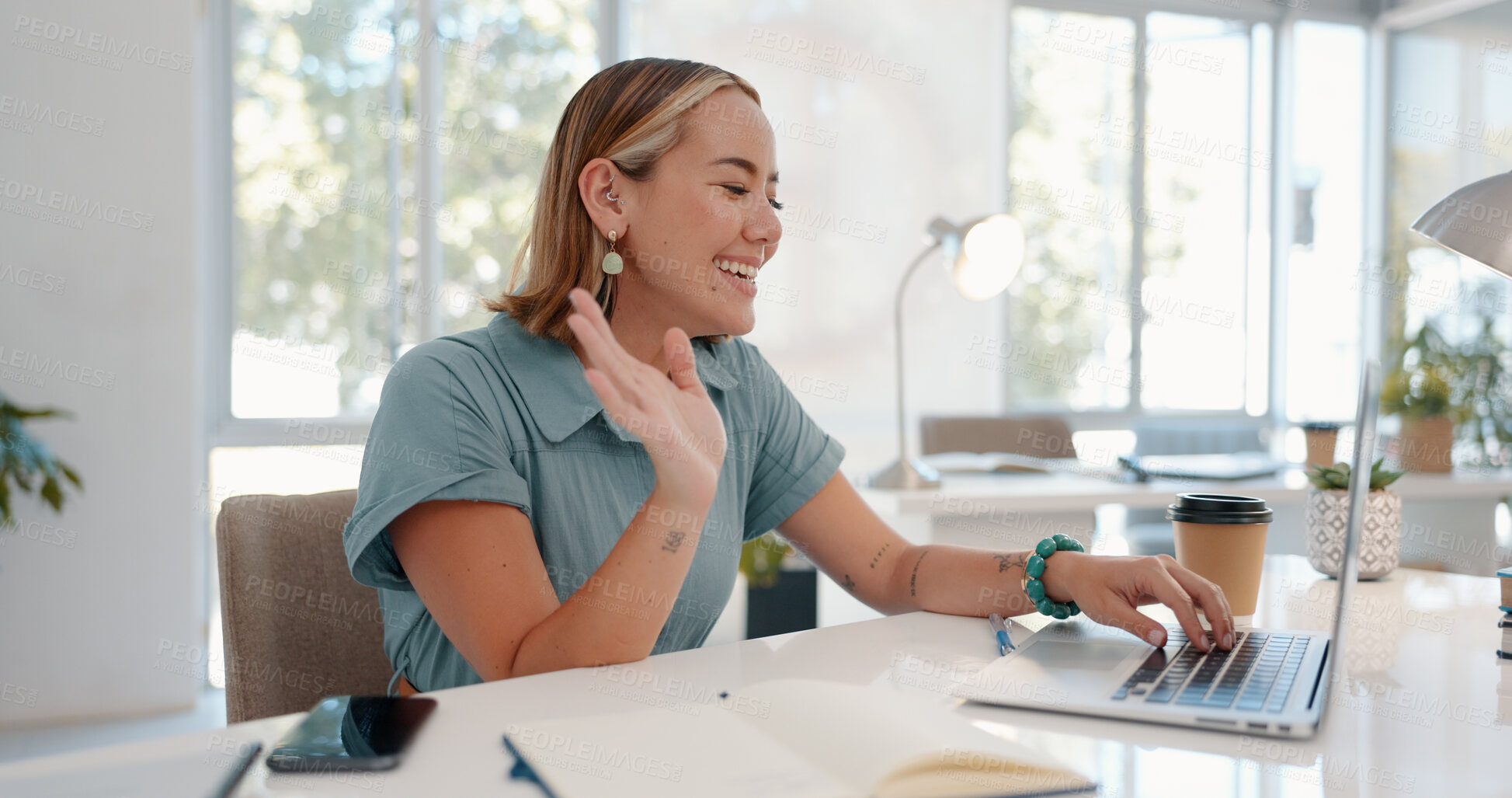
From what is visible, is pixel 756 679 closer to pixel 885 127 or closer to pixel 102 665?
pixel 102 665

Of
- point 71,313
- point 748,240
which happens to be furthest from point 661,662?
point 71,313

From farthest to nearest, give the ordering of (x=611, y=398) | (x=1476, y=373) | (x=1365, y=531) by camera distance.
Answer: (x=1476, y=373), (x=1365, y=531), (x=611, y=398)

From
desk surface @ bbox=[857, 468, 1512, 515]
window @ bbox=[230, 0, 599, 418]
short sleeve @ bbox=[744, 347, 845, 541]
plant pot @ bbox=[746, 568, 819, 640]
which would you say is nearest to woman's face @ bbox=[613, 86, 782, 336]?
short sleeve @ bbox=[744, 347, 845, 541]

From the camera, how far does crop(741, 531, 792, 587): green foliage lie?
3037 millimetres

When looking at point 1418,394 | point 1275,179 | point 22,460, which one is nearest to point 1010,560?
point 1418,394

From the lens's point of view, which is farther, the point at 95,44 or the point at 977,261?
the point at 95,44

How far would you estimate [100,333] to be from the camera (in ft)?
9.41

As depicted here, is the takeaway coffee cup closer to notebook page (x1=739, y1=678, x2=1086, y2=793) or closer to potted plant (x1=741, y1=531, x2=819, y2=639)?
notebook page (x1=739, y1=678, x2=1086, y2=793)

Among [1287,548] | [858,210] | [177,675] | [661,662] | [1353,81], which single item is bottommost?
[177,675]

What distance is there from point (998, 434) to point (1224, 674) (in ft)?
7.18

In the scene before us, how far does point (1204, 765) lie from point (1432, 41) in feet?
17.3

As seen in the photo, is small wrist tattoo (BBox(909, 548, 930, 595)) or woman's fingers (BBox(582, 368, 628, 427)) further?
small wrist tattoo (BBox(909, 548, 930, 595))

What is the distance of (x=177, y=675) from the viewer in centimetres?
300

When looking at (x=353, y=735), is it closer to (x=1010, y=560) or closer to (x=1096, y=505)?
(x=1010, y=560)
